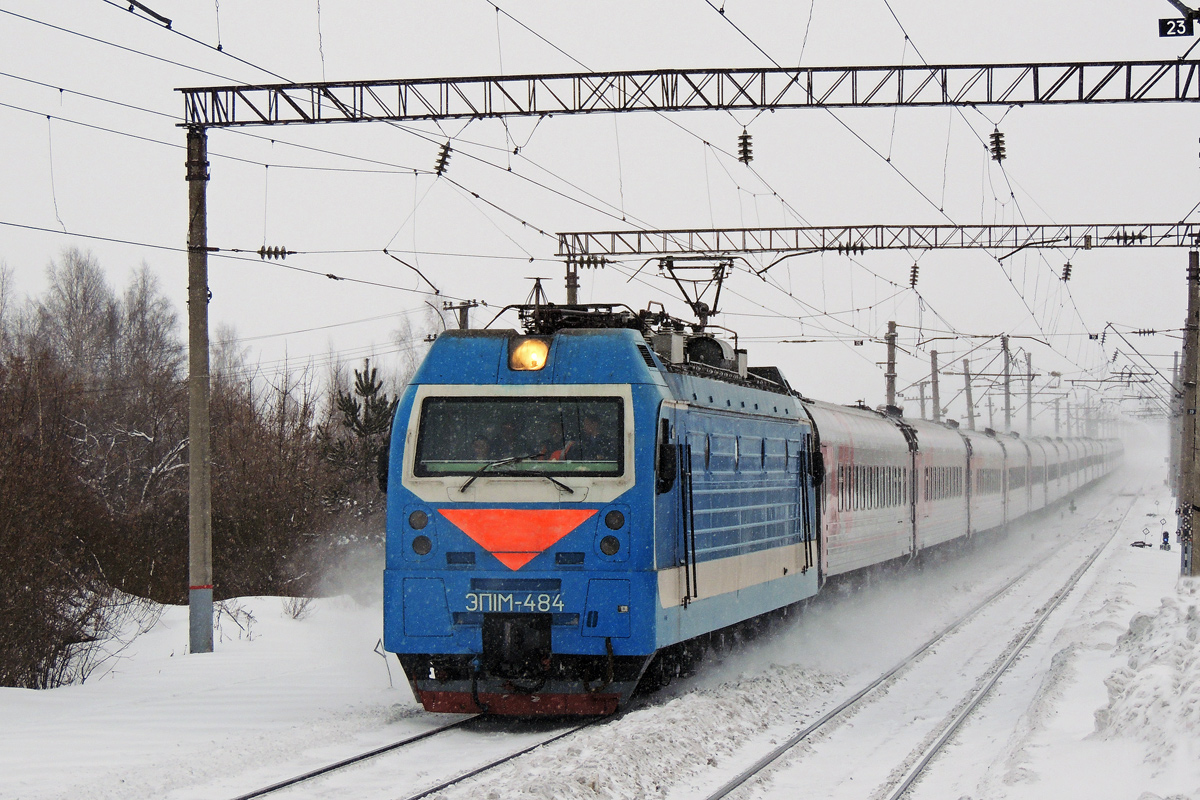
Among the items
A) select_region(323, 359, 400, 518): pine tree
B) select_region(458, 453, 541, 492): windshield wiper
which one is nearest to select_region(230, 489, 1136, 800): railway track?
select_region(458, 453, 541, 492): windshield wiper

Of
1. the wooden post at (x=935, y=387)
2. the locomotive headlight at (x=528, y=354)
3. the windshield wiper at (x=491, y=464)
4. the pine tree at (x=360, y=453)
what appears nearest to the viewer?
the windshield wiper at (x=491, y=464)

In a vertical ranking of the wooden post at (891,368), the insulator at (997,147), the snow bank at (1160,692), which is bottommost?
the snow bank at (1160,692)

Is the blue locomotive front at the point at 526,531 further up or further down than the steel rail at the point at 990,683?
further up

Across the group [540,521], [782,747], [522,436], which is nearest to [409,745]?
[540,521]

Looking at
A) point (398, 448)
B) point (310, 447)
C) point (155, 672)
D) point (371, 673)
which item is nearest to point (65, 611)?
point (155, 672)

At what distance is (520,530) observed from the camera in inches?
413

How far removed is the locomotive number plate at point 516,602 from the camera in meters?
10.4

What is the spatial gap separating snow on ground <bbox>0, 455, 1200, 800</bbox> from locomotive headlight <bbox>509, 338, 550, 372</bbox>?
2948 mm

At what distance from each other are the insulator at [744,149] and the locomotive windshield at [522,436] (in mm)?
8948

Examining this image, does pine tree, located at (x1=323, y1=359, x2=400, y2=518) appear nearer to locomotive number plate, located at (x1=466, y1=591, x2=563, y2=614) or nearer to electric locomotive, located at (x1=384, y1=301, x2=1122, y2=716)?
electric locomotive, located at (x1=384, y1=301, x2=1122, y2=716)

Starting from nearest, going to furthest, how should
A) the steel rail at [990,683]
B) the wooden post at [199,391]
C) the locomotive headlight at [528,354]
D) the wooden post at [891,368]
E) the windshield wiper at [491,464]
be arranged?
1. the steel rail at [990,683]
2. the windshield wiper at [491,464]
3. the locomotive headlight at [528,354]
4. the wooden post at [199,391]
5. the wooden post at [891,368]

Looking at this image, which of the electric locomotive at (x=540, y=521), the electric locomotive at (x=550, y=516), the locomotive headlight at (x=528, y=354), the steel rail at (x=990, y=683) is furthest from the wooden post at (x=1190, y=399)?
the locomotive headlight at (x=528, y=354)

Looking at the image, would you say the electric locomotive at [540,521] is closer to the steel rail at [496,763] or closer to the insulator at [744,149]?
the steel rail at [496,763]

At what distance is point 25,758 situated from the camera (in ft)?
29.7
